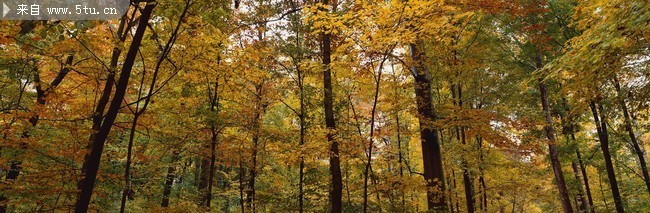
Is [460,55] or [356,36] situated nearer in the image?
[356,36]

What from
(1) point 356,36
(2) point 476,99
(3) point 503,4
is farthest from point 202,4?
(2) point 476,99

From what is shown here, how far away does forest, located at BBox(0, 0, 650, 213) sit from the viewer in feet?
18.9

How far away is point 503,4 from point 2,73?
13.0 meters

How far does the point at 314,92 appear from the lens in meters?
9.81

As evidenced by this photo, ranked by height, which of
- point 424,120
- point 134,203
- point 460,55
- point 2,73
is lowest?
point 134,203

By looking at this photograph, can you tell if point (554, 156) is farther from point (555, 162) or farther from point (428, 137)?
point (428, 137)

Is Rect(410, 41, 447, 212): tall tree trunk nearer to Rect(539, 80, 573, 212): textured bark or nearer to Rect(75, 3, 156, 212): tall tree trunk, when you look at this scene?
Rect(539, 80, 573, 212): textured bark

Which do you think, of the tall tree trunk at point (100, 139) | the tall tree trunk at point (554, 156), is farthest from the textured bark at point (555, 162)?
the tall tree trunk at point (100, 139)

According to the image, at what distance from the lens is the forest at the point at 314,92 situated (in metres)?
5.77

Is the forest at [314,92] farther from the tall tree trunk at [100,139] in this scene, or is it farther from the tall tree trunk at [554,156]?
the tall tree trunk at [100,139]

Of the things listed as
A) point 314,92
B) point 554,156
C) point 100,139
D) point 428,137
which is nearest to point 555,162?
point 554,156

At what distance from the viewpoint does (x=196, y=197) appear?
11.2 metres

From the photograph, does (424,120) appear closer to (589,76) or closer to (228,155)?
(589,76)

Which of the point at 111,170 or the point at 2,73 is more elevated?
the point at 2,73
